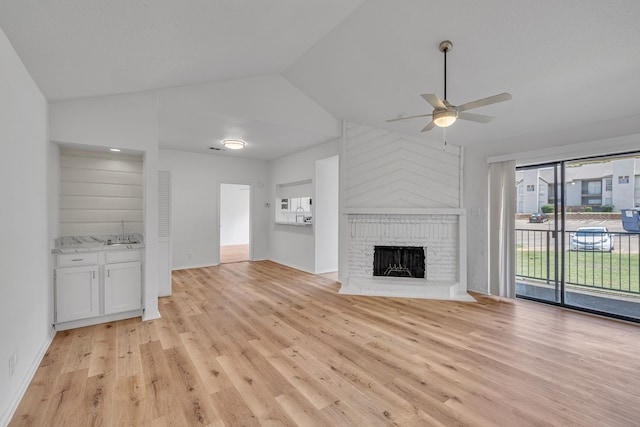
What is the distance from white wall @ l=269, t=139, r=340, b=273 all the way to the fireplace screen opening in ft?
4.94

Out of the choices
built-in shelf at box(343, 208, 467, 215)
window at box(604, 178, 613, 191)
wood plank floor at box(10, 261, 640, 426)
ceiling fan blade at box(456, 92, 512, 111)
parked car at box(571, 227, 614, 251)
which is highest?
ceiling fan blade at box(456, 92, 512, 111)

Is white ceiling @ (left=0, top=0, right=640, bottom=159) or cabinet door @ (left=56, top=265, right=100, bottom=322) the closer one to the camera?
white ceiling @ (left=0, top=0, right=640, bottom=159)

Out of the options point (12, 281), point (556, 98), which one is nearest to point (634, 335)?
point (556, 98)

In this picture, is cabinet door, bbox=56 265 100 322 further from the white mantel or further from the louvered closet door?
the white mantel

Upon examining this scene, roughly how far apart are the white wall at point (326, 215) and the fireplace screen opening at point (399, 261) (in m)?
1.41

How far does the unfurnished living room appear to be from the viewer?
79.4 inches

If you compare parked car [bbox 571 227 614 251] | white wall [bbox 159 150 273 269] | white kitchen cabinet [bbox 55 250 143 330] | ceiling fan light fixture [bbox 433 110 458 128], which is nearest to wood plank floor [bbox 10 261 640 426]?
white kitchen cabinet [bbox 55 250 143 330]

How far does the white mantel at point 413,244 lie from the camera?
4.64m

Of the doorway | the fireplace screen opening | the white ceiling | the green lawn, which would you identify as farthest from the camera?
the doorway

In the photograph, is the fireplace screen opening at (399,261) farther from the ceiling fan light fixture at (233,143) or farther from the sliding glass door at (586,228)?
the ceiling fan light fixture at (233,143)

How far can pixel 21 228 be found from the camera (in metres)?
2.19

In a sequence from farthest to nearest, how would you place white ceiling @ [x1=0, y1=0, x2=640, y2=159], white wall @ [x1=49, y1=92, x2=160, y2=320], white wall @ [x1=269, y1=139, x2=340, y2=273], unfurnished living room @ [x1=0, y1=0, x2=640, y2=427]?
white wall @ [x1=269, y1=139, x2=340, y2=273] → white wall @ [x1=49, y1=92, x2=160, y2=320] → white ceiling @ [x1=0, y1=0, x2=640, y2=159] → unfurnished living room @ [x1=0, y1=0, x2=640, y2=427]

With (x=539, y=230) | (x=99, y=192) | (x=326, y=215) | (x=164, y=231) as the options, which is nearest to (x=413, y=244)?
(x=539, y=230)

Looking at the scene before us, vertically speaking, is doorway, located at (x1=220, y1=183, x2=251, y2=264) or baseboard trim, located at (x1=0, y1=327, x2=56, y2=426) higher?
doorway, located at (x1=220, y1=183, x2=251, y2=264)
